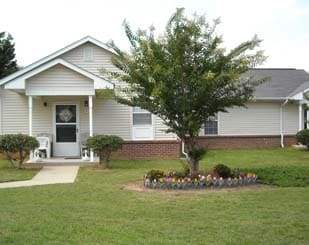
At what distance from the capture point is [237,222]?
27.0 ft

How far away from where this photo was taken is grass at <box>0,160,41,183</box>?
1495 centimetres

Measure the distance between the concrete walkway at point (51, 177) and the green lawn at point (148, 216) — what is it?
3.73ft

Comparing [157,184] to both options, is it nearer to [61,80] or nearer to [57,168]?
[57,168]

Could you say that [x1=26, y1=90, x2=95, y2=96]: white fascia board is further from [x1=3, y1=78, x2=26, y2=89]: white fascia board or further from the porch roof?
[x1=3, y1=78, x2=26, y2=89]: white fascia board

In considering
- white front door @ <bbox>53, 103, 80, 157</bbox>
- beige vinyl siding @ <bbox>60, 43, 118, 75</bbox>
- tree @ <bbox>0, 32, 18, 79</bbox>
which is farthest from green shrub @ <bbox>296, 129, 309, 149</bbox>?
tree @ <bbox>0, 32, 18, 79</bbox>

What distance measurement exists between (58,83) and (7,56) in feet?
61.3

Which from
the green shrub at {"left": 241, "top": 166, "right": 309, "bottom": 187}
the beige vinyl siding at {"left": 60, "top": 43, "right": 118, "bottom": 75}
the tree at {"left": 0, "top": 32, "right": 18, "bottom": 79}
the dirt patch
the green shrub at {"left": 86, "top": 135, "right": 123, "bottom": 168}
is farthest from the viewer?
the tree at {"left": 0, "top": 32, "right": 18, "bottom": 79}

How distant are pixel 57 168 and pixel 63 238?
435 inches

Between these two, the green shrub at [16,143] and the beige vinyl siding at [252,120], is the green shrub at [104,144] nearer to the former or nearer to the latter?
the green shrub at [16,143]

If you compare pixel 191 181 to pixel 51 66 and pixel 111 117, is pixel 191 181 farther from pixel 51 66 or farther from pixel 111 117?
pixel 111 117

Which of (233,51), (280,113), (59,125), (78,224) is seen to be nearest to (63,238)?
(78,224)

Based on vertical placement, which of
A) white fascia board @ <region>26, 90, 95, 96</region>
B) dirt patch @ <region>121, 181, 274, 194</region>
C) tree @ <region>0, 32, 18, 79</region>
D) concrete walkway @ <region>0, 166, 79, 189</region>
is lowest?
dirt patch @ <region>121, 181, 274, 194</region>

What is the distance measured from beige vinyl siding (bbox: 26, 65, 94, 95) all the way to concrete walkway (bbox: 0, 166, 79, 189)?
9.73ft

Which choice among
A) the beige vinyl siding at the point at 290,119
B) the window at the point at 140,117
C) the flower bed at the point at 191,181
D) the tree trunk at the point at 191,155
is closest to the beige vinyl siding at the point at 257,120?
the beige vinyl siding at the point at 290,119
